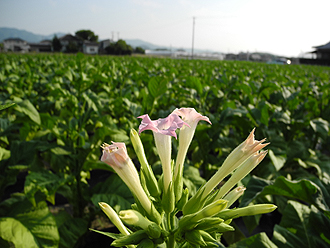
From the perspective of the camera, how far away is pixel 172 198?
0.65 metres

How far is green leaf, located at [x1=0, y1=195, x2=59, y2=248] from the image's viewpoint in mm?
1576

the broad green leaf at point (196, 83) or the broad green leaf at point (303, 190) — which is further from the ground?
the broad green leaf at point (196, 83)

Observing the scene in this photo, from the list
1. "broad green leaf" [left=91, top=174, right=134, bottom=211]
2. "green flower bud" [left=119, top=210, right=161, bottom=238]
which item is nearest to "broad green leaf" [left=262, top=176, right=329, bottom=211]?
"green flower bud" [left=119, top=210, right=161, bottom=238]

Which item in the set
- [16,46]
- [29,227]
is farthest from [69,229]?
[16,46]

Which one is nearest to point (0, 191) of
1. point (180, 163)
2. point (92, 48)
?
point (180, 163)

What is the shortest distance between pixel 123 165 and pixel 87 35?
80.3 m

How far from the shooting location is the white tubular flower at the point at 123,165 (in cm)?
57

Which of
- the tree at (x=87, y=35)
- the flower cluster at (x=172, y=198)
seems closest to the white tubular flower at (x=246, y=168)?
the flower cluster at (x=172, y=198)

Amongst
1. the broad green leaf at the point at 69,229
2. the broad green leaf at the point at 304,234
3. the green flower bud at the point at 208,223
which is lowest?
the broad green leaf at the point at 69,229

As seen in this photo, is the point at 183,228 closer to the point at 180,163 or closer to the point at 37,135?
the point at 180,163

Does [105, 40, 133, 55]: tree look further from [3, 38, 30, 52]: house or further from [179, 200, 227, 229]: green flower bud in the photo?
[179, 200, 227, 229]: green flower bud

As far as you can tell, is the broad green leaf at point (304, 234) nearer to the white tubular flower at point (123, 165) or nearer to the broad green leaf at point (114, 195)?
the white tubular flower at point (123, 165)

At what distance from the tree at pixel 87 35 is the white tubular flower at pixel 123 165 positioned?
79.8 metres

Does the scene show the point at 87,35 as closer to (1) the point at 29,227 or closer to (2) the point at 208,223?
(1) the point at 29,227
